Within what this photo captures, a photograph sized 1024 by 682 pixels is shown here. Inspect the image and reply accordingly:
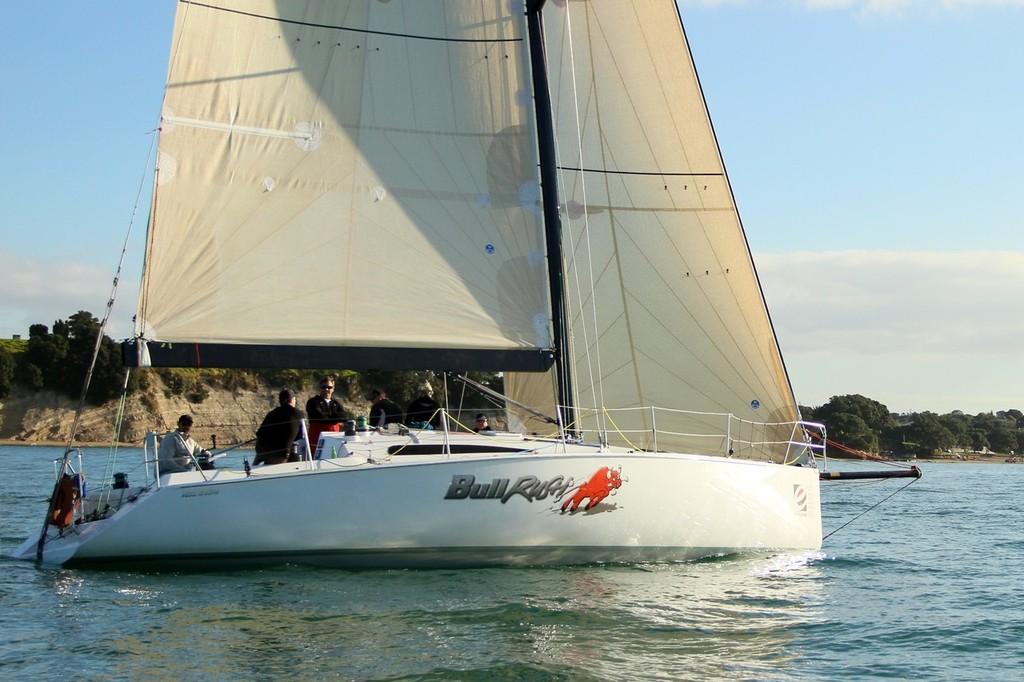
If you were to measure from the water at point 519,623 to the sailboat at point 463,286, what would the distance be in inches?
19.3

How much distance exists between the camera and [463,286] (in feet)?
43.0

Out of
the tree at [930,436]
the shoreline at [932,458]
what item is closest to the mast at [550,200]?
the shoreline at [932,458]

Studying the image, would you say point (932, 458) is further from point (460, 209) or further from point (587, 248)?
point (460, 209)

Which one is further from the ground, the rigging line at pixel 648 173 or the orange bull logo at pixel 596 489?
the rigging line at pixel 648 173

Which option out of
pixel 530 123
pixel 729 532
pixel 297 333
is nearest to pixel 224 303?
pixel 297 333

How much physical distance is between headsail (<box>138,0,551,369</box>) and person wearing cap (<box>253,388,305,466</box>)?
0.63 metres

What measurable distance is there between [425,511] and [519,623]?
7.01 feet

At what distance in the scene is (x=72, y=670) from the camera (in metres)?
7.75

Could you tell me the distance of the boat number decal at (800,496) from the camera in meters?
13.2

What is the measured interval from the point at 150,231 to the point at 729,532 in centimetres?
712

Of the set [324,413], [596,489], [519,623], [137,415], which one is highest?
[137,415]

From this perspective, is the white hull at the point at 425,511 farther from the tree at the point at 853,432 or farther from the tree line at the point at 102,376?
the tree at the point at 853,432

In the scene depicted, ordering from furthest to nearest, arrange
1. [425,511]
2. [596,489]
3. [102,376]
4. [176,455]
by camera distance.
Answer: [102,376]
[176,455]
[596,489]
[425,511]

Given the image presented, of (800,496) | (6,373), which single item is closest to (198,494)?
(800,496)
